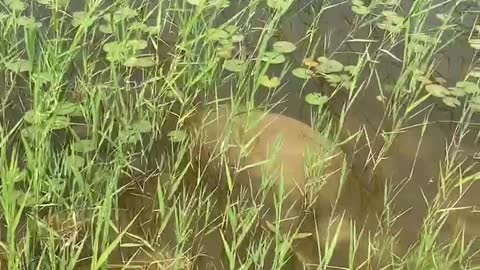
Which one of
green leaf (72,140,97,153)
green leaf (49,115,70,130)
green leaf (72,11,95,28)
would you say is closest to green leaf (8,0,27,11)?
green leaf (72,11,95,28)

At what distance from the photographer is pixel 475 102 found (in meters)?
2.41

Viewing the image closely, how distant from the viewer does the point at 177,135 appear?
2.18 m

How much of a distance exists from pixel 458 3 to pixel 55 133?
158cm

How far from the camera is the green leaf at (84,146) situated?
6.70ft

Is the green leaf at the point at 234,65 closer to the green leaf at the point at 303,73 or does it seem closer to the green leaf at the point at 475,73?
the green leaf at the point at 303,73

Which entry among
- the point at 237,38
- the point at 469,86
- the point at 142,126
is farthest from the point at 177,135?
the point at 469,86

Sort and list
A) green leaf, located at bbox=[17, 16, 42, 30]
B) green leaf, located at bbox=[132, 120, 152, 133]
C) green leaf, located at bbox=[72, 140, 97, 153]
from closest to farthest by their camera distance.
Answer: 1. green leaf, located at bbox=[72, 140, 97, 153]
2. green leaf, located at bbox=[132, 120, 152, 133]
3. green leaf, located at bbox=[17, 16, 42, 30]

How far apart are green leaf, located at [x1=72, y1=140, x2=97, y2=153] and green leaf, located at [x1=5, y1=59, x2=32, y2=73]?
0.35 m

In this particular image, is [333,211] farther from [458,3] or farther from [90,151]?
[458,3]

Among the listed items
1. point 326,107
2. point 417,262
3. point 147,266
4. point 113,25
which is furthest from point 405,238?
point 113,25

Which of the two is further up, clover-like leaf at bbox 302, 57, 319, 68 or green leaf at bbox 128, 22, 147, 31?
green leaf at bbox 128, 22, 147, 31

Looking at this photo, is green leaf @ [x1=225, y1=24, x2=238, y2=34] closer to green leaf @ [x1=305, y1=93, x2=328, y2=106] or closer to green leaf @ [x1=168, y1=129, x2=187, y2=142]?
green leaf @ [x1=305, y1=93, x2=328, y2=106]

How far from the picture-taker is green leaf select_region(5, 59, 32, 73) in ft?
7.43

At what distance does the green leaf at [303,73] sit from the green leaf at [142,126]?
547 millimetres
